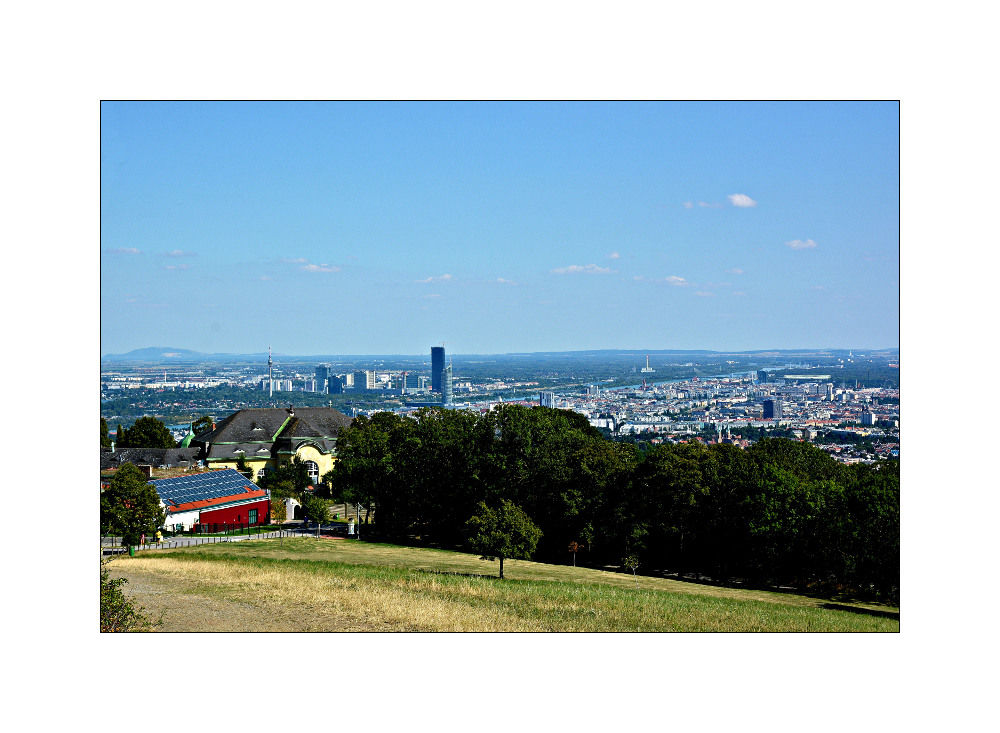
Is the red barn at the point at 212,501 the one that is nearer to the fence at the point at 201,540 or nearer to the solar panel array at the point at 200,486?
the solar panel array at the point at 200,486

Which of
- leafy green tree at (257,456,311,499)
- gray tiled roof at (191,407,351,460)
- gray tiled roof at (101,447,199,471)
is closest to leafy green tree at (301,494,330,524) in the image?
leafy green tree at (257,456,311,499)

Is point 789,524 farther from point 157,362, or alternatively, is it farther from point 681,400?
point 157,362

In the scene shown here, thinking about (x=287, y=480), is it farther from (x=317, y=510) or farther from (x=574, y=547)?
(x=574, y=547)

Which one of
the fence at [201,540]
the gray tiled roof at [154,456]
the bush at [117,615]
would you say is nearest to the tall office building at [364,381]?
the gray tiled roof at [154,456]

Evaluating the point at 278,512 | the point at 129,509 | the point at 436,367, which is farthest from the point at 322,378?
the point at 129,509

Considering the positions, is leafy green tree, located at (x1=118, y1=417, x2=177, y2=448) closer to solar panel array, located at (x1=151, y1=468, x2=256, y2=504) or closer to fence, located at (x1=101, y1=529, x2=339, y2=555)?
solar panel array, located at (x1=151, y1=468, x2=256, y2=504)
